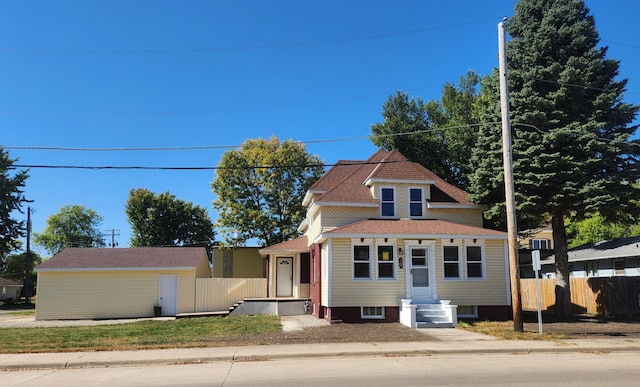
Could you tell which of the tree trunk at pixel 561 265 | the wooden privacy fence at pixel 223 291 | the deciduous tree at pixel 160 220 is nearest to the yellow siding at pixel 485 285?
the tree trunk at pixel 561 265

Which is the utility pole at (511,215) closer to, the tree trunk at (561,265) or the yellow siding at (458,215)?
the tree trunk at (561,265)

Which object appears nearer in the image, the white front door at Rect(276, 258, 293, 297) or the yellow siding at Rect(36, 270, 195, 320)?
the yellow siding at Rect(36, 270, 195, 320)

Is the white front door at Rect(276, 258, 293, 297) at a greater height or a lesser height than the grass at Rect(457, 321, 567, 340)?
greater

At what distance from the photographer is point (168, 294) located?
2792 centimetres

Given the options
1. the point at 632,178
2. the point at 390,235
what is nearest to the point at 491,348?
the point at 390,235

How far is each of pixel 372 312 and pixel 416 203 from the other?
587cm

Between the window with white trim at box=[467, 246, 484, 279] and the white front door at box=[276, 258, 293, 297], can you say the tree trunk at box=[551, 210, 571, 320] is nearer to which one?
the window with white trim at box=[467, 246, 484, 279]

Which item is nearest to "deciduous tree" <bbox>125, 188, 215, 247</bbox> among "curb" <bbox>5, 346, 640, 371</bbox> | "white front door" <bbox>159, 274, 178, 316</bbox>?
"white front door" <bbox>159, 274, 178, 316</bbox>

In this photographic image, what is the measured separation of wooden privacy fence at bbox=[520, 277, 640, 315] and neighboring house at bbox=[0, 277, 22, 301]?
2079 inches

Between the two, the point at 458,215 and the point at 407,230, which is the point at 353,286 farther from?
the point at 458,215

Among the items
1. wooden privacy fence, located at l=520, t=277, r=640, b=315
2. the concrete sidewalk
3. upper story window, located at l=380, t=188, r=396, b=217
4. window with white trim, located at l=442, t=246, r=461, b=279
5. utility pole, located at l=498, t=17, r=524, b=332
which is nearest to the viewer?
the concrete sidewalk

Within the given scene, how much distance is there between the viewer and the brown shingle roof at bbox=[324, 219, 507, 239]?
19875mm

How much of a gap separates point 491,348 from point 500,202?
1064cm

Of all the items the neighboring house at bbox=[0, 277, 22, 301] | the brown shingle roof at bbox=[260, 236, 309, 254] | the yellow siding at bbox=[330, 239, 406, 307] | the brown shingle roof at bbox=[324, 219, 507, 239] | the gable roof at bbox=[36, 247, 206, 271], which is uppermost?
the brown shingle roof at bbox=[324, 219, 507, 239]
